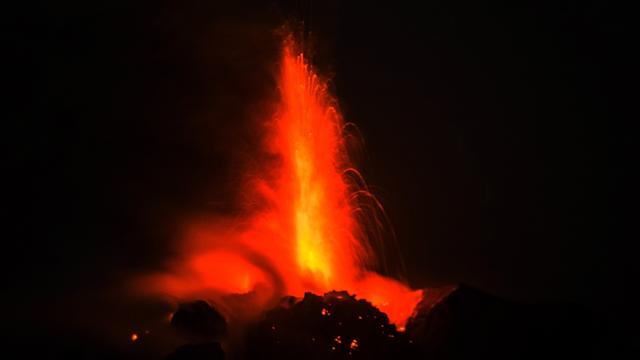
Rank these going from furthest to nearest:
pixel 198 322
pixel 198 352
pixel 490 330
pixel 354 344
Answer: pixel 490 330 < pixel 198 322 < pixel 354 344 < pixel 198 352

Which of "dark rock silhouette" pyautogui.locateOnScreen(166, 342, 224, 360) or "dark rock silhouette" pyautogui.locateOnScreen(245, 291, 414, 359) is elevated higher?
"dark rock silhouette" pyautogui.locateOnScreen(245, 291, 414, 359)

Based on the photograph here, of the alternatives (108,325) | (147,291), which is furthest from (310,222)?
(108,325)

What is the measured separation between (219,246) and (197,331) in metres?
9.33

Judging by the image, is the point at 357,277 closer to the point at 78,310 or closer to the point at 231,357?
the point at 231,357

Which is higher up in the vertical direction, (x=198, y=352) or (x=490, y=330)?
(x=490, y=330)

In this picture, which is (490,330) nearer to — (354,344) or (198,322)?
(354,344)

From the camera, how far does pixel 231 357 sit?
2269 centimetres

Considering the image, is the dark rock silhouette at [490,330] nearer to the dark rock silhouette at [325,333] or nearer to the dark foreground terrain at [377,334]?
the dark foreground terrain at [377,334]

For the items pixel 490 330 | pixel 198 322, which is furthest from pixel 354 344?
pixel 490 330

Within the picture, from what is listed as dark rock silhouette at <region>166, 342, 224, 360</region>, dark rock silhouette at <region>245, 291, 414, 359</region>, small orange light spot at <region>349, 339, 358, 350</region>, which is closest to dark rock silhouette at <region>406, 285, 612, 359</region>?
dark rock silhouette at <region>245, 291, 414, 359</region>

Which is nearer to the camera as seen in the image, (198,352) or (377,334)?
(198,352)

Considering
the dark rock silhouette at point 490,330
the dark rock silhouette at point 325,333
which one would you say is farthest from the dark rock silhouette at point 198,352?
the dark rock silhouette at point 490,330

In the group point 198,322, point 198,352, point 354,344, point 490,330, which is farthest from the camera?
point 490,330

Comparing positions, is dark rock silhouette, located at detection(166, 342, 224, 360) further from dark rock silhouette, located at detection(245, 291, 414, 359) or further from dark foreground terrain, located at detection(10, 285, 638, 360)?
dark rock silhouette, located at detection(245, 291, 414, 359)
